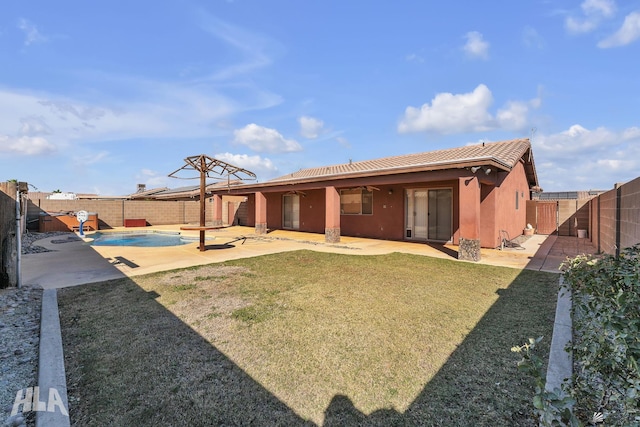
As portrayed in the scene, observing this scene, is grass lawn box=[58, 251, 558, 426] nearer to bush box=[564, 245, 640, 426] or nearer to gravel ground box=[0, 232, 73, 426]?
gravel ground box=[0, 232, 73, 426]

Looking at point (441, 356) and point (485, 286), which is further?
point (485, 286)

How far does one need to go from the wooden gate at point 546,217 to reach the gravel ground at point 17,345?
21.1 m

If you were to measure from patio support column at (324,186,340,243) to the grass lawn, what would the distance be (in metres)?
6.86

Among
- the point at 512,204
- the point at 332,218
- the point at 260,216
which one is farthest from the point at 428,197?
the point at 260,216

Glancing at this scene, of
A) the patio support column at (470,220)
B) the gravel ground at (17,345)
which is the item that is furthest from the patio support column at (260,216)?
the gravel ground at (17,345)

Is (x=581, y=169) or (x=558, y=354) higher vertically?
(x=581, y=169)

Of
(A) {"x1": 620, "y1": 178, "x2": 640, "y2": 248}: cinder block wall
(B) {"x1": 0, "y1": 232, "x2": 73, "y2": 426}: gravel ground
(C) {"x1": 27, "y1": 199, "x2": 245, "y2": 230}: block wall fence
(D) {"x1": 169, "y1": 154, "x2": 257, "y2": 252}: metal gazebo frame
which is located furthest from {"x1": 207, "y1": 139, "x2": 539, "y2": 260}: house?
(B) {"x1": 0, "y1": 232, "x2": 73, "y2": 426}: gravel ground

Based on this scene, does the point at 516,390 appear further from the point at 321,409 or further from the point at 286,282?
the point at 286,282

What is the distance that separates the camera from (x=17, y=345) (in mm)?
3596

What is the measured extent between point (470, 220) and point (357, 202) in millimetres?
7379

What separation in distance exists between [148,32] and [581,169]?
3587 cm

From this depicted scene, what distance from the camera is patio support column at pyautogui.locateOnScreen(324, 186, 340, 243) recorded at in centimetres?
1339

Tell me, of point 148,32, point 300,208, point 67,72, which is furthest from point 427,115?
point 67,72

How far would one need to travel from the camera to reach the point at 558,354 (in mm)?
3240
